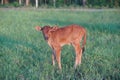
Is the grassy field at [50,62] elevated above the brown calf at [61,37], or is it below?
below

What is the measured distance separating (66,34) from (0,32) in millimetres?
7869

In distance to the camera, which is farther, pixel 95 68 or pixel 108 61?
pixel 108 61

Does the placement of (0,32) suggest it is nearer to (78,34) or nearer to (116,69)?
(78,34)

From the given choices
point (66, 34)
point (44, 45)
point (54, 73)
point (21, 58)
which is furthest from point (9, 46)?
point (54, 73)

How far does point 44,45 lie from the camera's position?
39.2ft

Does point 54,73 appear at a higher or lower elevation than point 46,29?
lower

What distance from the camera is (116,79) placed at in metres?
7.74

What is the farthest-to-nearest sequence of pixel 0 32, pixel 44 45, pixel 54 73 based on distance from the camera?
pixel 0 32, pixel 44 45, pixel 54 73

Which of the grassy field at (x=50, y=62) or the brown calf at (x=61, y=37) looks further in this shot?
the brown calf at (x=61, y=37)

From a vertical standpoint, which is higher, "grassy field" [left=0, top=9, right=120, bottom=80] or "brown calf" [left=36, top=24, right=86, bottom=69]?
"brown calf" [left=36, top=24, right=86, bottom=69]

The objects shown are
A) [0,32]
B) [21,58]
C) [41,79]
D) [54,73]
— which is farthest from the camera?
[0,32]

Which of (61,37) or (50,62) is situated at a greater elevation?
(61,37)

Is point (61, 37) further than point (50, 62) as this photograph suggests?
No

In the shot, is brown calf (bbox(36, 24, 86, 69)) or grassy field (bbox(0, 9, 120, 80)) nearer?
grassy field (bbox(0, 9, 120, 80))
